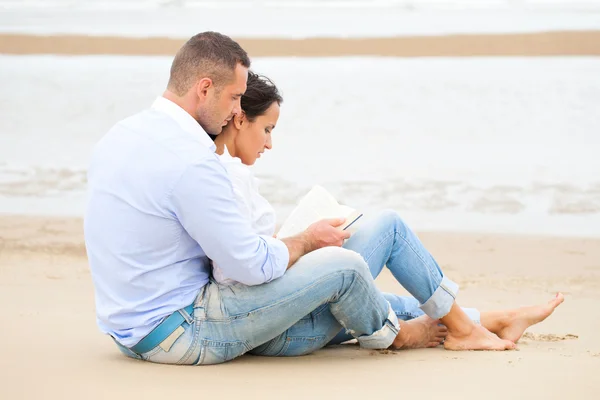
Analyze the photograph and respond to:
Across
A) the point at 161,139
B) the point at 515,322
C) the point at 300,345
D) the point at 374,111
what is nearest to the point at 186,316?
the point at 300,345

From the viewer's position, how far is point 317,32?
1627 centimetres

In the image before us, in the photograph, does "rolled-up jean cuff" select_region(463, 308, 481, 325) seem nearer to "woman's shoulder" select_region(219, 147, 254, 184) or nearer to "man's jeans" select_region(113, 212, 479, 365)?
"man's jeans" select_region(113, 212, 479, 365)

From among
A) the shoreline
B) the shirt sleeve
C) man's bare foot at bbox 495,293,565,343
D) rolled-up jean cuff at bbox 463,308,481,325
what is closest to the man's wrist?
the shirt sleeve

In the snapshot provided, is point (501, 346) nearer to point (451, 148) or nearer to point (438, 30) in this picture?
point (451, 148)

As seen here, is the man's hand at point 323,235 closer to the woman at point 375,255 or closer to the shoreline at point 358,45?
the woman at point 375,255

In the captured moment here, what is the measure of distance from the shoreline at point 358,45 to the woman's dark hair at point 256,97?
11.3 metres

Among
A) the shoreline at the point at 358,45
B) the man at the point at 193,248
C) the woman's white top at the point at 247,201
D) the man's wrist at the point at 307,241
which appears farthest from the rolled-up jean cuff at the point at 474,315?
the shoreline at the point at 358,45

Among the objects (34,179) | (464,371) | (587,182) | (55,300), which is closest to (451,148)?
(587,182)

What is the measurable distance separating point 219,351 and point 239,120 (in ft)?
3.00

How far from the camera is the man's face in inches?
136

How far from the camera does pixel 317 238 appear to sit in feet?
11.9

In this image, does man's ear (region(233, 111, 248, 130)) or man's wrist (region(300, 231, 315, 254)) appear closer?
man's wrist (region(300, 231, 315, 254))

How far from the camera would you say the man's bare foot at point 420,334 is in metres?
3.99

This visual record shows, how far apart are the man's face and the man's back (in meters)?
0.13
